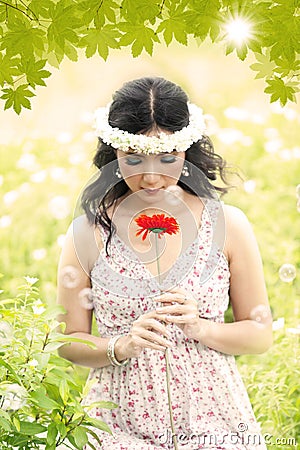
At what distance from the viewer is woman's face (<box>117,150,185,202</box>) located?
1560mm

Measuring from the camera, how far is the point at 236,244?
1.72 meters

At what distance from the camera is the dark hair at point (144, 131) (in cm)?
158

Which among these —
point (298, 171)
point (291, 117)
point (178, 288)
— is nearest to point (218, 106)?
point (291, 117)

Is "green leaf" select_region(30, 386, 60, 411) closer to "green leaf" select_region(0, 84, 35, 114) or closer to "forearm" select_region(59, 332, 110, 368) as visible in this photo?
"forearm" select_region(59, 332, 110, 368)

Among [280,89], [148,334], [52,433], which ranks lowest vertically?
[52,433]

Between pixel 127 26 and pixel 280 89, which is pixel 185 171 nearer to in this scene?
pixel 280 89

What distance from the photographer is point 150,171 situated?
5.12 ft

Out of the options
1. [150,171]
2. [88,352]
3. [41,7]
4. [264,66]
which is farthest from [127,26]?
[88,352]

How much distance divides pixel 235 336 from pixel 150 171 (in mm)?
401

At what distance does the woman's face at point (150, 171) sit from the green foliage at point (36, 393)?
1.00 ft

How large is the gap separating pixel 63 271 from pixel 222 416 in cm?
46

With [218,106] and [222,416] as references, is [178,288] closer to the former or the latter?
[222,416]

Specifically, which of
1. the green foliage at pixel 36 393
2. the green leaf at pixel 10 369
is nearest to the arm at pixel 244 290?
the green foliage at pixel 36 393

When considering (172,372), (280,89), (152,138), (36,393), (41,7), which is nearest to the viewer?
(41,7)
